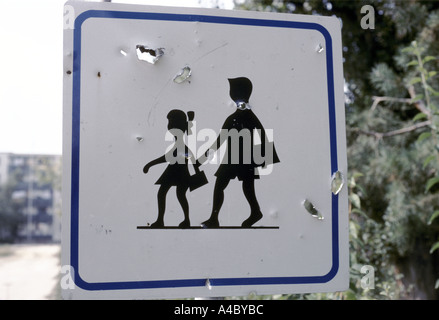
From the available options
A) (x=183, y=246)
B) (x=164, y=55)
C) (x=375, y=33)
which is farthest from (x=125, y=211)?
(x=375, y=33)

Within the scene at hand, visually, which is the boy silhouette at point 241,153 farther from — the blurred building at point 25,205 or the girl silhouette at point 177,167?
the blurred building at point 25,205

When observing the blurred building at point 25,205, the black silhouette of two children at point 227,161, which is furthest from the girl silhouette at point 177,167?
the blurred building at point 25,205

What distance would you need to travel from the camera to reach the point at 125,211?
106cm

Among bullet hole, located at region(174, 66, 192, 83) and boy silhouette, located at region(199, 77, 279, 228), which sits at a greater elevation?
bullet hole, located at region(174, 66, 192, 83)

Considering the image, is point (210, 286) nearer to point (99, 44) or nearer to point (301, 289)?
point (301, 289)

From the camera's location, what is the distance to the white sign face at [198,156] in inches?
41.7

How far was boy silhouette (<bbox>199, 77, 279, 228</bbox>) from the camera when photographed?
110 cm

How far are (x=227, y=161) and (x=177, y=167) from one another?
12 centimetres

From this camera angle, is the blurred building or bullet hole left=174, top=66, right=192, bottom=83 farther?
the blurred building

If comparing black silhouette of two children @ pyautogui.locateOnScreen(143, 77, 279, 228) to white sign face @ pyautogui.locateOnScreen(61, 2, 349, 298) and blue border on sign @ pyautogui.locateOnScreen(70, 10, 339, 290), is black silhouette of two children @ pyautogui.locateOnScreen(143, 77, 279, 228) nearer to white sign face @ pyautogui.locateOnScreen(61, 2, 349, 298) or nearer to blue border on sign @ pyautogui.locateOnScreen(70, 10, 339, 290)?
white sign face @ pyautogui.locateOnScreen(61, 2, 349, 298)

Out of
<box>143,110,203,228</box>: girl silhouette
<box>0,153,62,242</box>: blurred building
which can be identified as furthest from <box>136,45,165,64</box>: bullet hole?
<box>0,153,62,242</box>: blurred building

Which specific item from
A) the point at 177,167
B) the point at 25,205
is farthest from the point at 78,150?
the point at 25,205

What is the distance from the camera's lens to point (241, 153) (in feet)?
3.71

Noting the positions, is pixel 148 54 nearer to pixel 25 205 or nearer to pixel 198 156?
pixel 198 156
